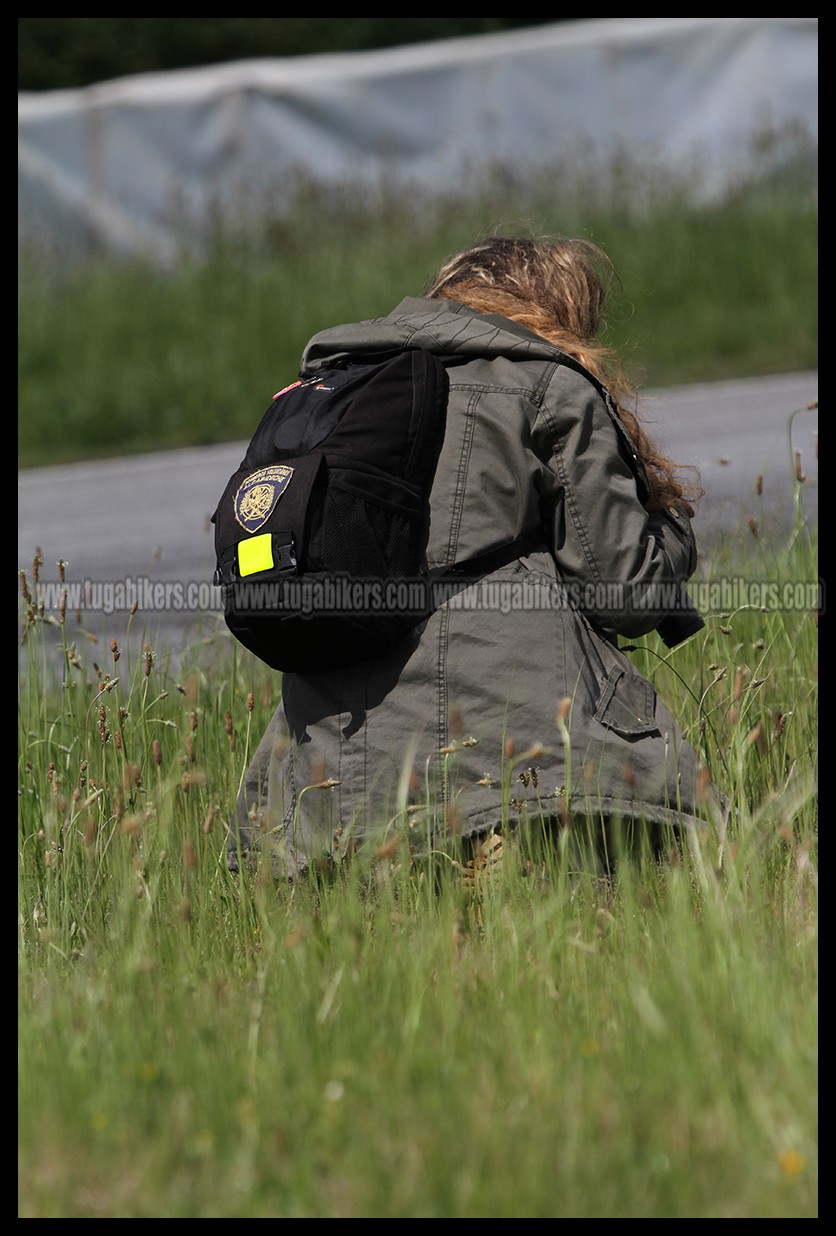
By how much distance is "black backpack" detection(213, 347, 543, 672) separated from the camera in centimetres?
244

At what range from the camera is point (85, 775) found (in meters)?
2.72

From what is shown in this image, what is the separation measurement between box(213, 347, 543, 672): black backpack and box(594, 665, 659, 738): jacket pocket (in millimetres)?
295

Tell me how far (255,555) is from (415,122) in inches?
386

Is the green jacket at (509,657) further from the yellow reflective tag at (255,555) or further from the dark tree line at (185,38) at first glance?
the dark tree line at (185,38)

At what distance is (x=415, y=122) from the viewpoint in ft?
37.7

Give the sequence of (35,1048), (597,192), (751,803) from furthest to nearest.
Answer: (597,192) → (751,803) → (35,1048)

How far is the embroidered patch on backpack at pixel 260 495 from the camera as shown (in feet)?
8.08

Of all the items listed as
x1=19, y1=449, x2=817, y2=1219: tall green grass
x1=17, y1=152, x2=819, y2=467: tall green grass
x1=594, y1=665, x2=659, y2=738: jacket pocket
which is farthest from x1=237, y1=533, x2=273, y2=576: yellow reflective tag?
x1=17, y1=152, x2=819, y2=467: tall green grass

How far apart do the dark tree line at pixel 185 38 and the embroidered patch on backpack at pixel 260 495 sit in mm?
16503

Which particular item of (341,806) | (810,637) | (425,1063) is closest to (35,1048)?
(425,1063)

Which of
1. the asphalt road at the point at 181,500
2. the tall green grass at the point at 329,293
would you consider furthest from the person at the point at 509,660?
the tall green grass at the point at 329,293

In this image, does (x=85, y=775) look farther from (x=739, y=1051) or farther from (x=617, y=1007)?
(x=739, y=1051)

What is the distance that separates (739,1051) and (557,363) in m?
1.31

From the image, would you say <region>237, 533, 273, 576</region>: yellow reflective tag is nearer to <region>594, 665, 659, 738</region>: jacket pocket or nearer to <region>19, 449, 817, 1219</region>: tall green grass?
<region>19, 449, 817, 1219</region>: tall green grass
